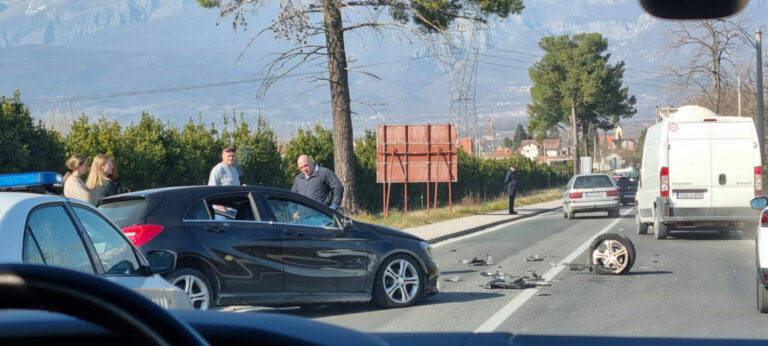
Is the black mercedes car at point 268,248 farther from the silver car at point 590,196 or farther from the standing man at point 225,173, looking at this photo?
the silver car at point 590,196

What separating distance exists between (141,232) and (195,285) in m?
0.69

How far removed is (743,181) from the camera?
19.6 m

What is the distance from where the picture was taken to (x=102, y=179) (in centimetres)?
1167

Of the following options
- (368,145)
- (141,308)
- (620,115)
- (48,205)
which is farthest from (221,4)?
(620,115)

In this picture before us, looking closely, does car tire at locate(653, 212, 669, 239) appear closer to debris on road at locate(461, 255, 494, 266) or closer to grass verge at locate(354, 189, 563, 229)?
debris on road at locate(461, 255, 494, 266)

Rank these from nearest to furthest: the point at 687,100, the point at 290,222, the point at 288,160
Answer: the point at 290,222 → the point at 288,160 → the point at 687,100

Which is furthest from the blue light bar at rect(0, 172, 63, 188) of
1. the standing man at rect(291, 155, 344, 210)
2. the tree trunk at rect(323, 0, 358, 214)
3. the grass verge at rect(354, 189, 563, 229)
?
the tree trunk at rect(323, 0, 358, 214)

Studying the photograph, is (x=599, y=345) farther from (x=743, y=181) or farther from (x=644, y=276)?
(x=743, y=181)

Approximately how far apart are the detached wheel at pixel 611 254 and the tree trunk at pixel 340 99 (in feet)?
38.1

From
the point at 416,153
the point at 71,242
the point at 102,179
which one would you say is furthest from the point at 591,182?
the point at 71,242

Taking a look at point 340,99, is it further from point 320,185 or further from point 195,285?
point 195,285

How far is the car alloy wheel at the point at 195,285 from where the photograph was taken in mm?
8898

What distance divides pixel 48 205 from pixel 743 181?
56.5 feet

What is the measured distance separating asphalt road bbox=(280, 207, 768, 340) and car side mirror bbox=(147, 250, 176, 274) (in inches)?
128
